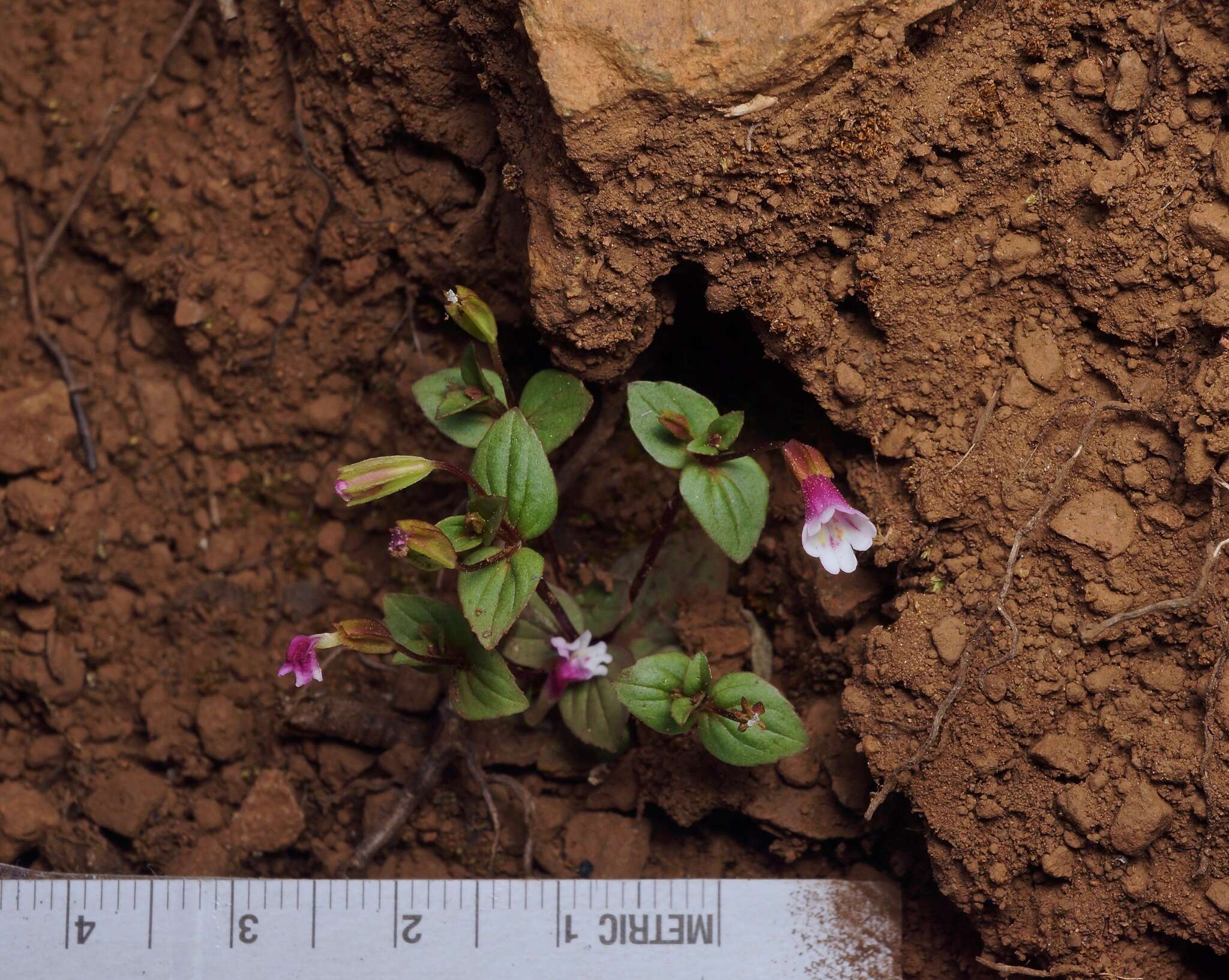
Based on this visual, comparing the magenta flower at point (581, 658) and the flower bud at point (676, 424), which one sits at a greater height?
the flower bud at point (676, 424)

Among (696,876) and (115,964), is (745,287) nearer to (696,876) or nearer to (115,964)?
(696,876)

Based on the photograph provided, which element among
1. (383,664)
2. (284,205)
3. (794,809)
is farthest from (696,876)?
(284,205)

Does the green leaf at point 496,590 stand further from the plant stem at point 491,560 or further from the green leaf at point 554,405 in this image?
the green leaf at point 554,405

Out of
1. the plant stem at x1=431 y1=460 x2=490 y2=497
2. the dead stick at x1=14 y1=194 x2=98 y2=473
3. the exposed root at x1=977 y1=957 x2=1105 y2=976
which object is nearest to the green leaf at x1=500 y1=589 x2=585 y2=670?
the plant stem at x1=431 y1=460 x2=490 y2=497

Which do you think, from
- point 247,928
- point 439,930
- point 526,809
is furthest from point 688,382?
point 247,928

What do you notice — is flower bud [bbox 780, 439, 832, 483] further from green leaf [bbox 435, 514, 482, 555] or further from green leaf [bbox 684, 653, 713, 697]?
green leaf [bbox 435, 514, 482, 555]

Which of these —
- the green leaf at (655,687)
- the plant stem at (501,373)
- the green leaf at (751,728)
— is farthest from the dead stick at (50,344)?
the green leaf at (751,728)

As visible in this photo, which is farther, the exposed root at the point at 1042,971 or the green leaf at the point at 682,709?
the green leaf at the point at 682,709

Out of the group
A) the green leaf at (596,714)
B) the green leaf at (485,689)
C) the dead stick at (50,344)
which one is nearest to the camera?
the green leaf at (485,689)
